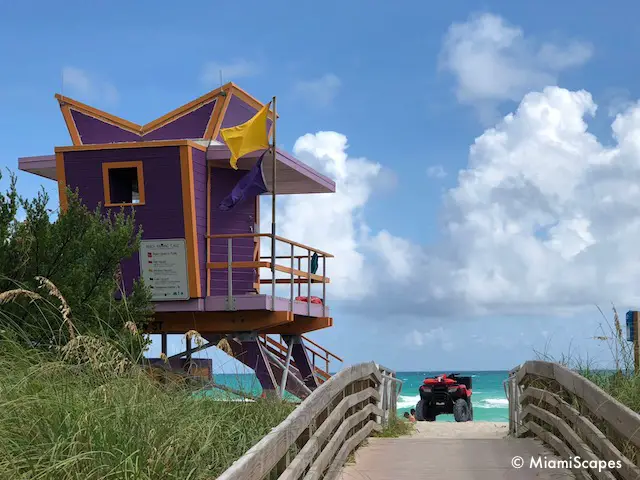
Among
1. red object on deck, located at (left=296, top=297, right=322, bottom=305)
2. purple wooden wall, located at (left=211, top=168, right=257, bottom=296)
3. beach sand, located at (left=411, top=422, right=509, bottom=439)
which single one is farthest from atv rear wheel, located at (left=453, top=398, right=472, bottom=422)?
purple wooden wall, located at (left=211, top=168, right=257, bottom=296)

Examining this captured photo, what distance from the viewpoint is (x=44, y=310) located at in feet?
35.6

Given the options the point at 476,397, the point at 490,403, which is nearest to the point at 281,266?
the point at 490,403

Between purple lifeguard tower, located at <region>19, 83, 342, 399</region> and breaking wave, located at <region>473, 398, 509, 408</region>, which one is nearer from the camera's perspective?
purple lifeguard tower, located at <region>19, 83, 342, 399</region>

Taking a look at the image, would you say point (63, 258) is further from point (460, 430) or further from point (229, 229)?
point (460, 430)

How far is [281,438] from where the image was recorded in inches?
199

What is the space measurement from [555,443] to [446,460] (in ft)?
3.75

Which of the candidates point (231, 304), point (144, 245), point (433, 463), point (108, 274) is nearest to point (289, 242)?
point (231, 304)

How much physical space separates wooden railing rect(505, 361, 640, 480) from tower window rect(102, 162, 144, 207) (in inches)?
333

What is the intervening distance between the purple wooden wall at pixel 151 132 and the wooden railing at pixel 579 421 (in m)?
9.14

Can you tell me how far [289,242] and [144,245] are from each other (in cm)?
279

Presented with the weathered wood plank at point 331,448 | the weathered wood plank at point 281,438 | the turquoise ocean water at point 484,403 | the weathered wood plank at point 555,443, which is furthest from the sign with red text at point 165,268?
the turquoise ocean water at point 484,403

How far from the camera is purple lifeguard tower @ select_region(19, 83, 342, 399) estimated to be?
619 inches

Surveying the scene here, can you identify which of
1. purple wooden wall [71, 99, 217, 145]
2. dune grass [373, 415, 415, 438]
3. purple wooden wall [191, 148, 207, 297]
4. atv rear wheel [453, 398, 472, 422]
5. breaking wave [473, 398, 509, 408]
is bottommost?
breaking wave [473, 398, 509, 408]

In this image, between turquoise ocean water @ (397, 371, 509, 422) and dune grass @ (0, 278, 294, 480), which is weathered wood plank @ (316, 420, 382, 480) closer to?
dune grass @ (0, 278, 294, 480)
